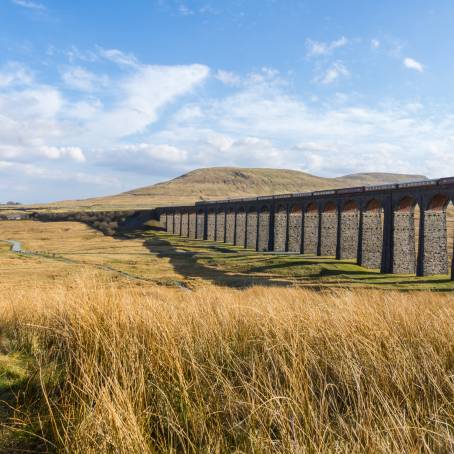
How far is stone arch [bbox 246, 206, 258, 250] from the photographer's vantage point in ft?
214

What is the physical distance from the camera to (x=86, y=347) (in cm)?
477

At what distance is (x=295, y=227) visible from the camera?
184ft

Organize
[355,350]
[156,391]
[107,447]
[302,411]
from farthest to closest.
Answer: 1. [355,350]
2. [156,391]
3. [302,411]
4. [107,447]

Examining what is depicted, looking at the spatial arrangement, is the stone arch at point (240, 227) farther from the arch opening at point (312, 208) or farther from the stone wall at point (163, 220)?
the stone wall at point (163, 220)

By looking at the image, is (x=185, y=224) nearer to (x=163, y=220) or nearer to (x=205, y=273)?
(x=163, y=220)

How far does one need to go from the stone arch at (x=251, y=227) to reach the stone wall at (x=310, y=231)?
13.1 metres

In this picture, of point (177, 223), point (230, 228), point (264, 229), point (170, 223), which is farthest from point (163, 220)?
point (264, 229)

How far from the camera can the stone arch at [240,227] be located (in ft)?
232

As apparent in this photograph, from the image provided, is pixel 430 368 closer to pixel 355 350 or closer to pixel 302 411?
pixel 355 350

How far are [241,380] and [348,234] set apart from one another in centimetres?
4463

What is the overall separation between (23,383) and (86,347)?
0.71 m

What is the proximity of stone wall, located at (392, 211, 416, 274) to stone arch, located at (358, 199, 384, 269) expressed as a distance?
3.12 meters

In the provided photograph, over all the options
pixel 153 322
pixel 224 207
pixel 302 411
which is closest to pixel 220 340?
pixel 153 322

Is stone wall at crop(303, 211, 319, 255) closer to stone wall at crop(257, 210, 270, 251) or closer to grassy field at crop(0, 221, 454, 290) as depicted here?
grassy field at crop(0, 221, 454, 290)
